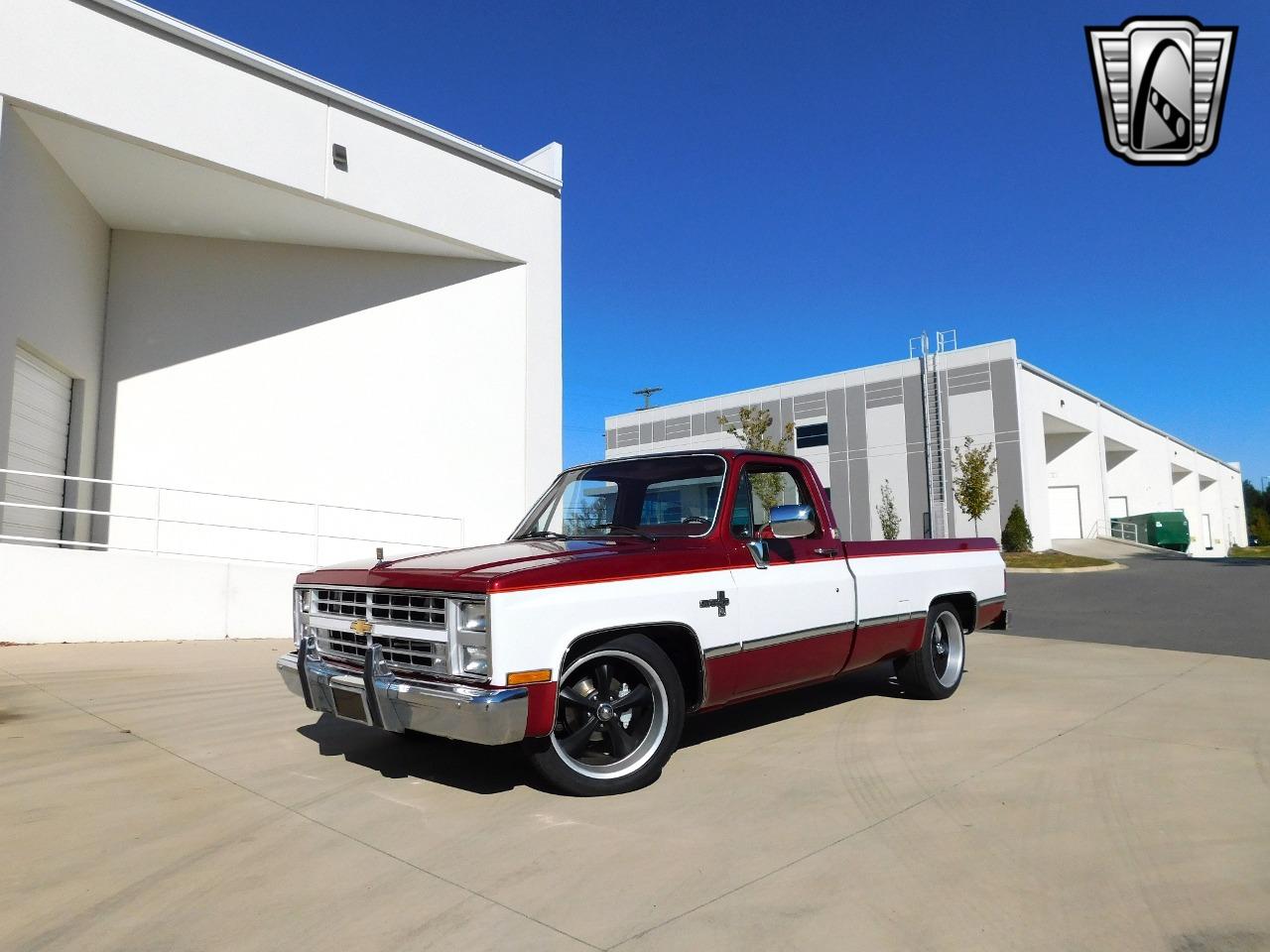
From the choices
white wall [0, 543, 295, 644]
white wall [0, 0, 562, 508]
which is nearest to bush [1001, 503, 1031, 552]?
white wall [0, 0, 562, 508]

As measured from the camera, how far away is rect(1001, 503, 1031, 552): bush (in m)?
33.4

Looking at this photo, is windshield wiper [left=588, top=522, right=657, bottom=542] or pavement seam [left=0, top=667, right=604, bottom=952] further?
windshield wiper [left=588, top=522, right=657, bottom=542]

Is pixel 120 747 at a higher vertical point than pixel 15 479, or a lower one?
lower

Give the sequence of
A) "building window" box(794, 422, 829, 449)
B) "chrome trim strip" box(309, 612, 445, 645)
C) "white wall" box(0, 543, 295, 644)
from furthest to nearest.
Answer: "building window" box(794, 422, 829, 449), "white wall" box(0, 543, 295, 644), "chrome trim strip" box(309, 612, 445, 645)

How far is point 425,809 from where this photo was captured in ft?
12.4

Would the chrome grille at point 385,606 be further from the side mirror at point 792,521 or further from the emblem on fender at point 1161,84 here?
the emblem on fender at point 1161,84

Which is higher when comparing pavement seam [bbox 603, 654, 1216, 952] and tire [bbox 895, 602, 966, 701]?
tire [bbox 895, 602, 966, 701]

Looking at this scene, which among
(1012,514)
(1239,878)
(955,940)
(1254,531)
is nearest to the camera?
(955,940)

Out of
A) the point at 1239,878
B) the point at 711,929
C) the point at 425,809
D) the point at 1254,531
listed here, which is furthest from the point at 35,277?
the point at 1254,531

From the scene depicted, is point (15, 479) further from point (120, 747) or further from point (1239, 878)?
point (1239, 878)

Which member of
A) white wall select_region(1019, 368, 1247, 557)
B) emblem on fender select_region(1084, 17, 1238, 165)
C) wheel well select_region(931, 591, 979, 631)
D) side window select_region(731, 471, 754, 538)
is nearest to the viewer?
side window select_region(731, 471, 754, 538)

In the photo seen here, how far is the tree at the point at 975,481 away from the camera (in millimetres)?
33344

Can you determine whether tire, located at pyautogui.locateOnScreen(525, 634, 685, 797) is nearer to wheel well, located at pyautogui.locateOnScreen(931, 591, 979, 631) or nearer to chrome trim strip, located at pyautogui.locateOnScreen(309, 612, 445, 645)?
chrome trim strip, located at pyautogui.locateOnScreen(309, 612, 445, 645)

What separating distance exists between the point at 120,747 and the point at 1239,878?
5585mm
